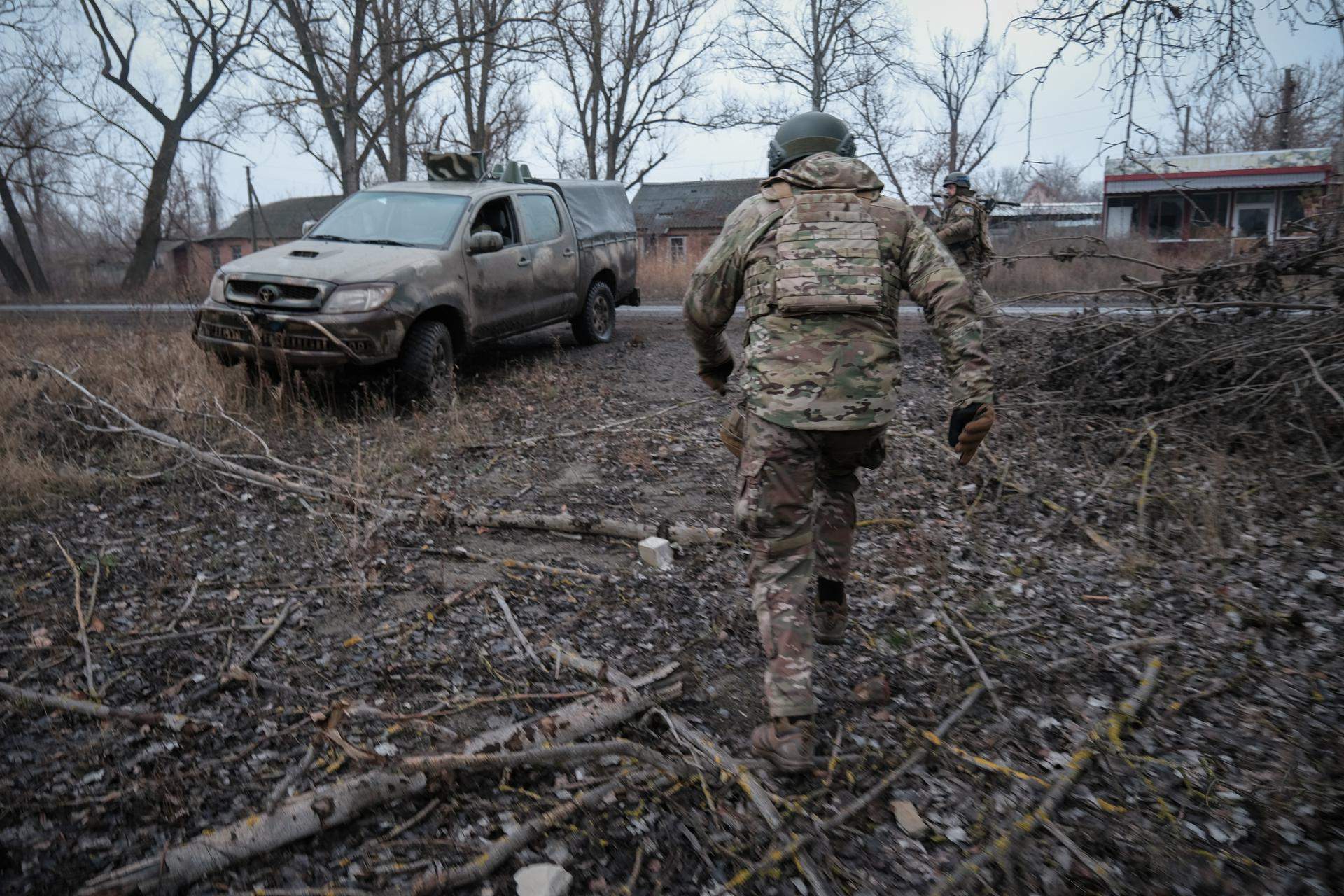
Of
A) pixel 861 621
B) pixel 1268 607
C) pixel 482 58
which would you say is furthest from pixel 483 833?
pixel 482 58

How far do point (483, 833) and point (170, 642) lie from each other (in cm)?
183

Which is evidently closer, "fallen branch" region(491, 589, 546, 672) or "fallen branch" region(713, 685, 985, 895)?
"fallen branch" region(713, 685, 985, 895)

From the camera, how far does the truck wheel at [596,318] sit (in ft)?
30.7

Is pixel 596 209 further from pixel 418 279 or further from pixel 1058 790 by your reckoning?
pixel 1058 790

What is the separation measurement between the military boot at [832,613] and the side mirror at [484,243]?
492 cm

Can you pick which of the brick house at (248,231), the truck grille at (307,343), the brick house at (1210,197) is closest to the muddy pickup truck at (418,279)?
the truck grille at (307,343)

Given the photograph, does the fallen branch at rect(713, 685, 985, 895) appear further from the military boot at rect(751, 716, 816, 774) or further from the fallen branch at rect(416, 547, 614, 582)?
the fallen branch at rect(416, 547, 614, 582)

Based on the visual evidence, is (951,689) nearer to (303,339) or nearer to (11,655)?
(11,655)

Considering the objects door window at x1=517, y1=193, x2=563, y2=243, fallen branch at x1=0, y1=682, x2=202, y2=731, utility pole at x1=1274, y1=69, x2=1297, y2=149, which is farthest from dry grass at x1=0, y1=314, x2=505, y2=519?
utility pole at x1=1274, y1=69, x2=1297, y2=149

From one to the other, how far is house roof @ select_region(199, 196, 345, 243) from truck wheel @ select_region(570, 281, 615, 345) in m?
48.2

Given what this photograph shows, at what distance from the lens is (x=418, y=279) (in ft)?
21.5

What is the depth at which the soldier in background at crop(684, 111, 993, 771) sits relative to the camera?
265cm

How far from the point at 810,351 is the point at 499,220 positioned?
581cm

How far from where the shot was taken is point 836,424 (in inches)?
106
